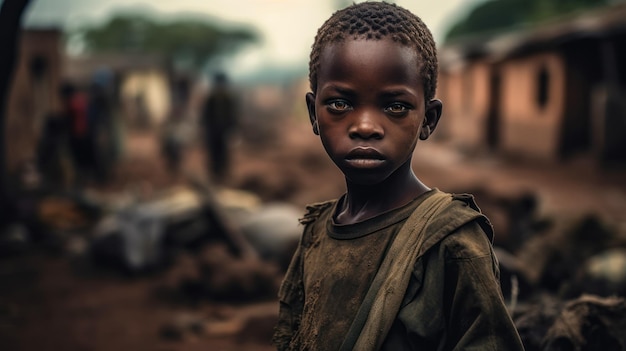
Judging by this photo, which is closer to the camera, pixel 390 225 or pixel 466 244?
pixel 466 244

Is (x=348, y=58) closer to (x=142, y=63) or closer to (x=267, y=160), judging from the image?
(x=267, y=160)

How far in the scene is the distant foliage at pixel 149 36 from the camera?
4597cm

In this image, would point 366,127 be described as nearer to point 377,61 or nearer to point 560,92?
point 377,61

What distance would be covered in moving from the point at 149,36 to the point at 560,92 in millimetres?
39157

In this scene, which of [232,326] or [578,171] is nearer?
[232,326]

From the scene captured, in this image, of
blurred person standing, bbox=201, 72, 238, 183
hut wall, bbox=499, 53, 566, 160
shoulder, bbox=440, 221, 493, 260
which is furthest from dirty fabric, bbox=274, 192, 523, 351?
hut wall, bbox=499, 53, 566, 160

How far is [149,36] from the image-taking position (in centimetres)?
4688

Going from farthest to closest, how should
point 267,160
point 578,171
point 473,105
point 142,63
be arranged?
point 142,63
point 473,105
point 267,160
point 578,171

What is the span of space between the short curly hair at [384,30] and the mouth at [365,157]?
201mm

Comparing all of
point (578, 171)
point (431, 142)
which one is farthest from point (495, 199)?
point (431, 142)

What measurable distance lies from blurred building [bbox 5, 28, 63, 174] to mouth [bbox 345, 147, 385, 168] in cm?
1140

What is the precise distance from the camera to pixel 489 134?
18.3m

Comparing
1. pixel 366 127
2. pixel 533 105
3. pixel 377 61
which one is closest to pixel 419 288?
pixel 366 127

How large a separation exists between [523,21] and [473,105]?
21498 millimetres
